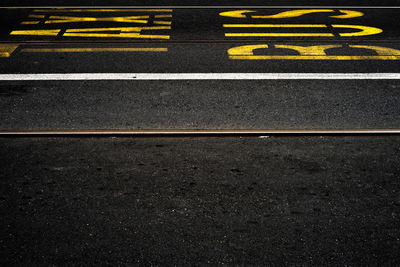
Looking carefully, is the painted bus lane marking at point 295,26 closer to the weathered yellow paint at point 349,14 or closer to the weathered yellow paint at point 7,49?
the weathered yellow paint at point 349,14

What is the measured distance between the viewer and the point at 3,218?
3660mm

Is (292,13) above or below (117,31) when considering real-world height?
below

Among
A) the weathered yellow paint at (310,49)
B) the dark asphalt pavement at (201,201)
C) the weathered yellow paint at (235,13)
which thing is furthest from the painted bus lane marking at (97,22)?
the dark asphalt pavement at (201,201)

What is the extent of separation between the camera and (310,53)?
7.15m

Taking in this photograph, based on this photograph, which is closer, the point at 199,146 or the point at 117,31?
the point at 199,146

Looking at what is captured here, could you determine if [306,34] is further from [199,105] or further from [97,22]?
[97,22]

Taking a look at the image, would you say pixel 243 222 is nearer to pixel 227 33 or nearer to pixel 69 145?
pixel 69 145

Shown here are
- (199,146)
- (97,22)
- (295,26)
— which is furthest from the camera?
(97,22)

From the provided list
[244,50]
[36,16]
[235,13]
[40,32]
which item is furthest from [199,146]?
[36,16]

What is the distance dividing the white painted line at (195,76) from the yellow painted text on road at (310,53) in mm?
652

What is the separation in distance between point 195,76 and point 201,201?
9.19 feet

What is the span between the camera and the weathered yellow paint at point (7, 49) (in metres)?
7.08
